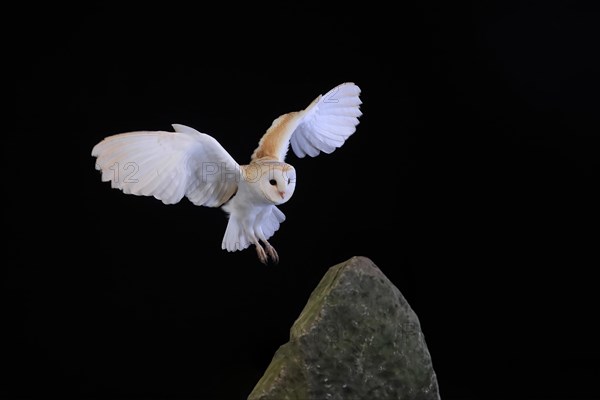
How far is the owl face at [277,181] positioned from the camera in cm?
235

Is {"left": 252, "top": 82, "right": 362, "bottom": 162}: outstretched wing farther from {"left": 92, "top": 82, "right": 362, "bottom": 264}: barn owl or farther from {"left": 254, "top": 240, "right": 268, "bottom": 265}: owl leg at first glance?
{"left": 254, "top": 240, "right": 268, "bottom": 265}: owl leg

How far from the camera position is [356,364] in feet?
7.20

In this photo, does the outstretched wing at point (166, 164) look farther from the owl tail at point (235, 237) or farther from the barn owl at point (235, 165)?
the owl tail at point (235, 237)

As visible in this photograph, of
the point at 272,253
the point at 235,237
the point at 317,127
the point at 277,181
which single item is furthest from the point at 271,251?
the point at 317,127

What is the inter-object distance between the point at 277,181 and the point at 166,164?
302mm

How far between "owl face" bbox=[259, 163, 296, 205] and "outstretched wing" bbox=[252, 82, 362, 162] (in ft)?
0.41

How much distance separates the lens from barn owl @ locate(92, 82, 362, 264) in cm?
225

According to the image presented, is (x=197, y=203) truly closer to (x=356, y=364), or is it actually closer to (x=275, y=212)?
(x=275, y=212)

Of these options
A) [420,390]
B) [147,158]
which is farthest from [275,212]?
[420,390]

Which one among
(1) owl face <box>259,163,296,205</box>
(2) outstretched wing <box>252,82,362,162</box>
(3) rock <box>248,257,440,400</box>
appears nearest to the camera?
(3) rock <box>248,257,440,400</box>

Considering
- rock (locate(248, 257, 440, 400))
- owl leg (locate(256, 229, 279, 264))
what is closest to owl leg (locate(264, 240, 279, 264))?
owl leg (locate(256, 229, 279, 264))

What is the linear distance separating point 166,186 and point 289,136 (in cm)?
42

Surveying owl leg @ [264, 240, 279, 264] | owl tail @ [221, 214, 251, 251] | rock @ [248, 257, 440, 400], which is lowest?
rock @ [248, 257, 440, 400]

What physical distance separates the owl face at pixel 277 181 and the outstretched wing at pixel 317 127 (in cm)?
13
